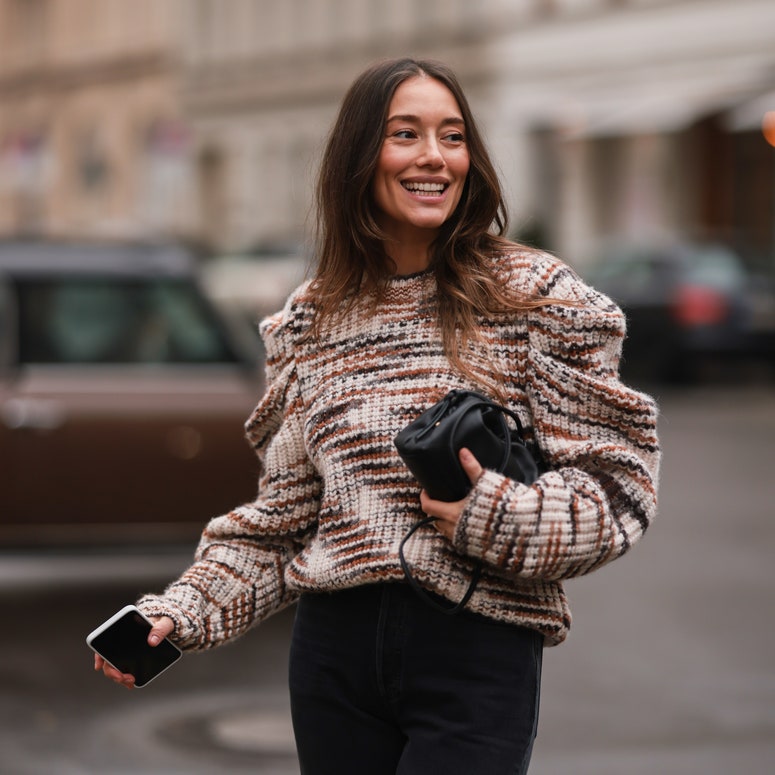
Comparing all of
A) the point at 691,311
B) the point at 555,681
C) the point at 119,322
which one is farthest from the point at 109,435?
the point at 691,311

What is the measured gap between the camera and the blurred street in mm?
5734

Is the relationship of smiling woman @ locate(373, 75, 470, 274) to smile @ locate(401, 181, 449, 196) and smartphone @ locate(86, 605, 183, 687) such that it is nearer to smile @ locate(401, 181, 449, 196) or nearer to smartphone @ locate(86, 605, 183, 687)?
smile @ locate(401, 181, 449, 196)

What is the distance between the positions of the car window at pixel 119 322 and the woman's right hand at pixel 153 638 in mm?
4699

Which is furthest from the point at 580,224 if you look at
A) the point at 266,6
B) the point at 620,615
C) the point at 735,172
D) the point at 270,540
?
the point at 270,540

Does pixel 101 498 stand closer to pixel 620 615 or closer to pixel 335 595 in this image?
pixel 620 615

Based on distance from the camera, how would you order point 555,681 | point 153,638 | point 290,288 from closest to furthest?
point 153,638 < point 290,288 < point 555,681

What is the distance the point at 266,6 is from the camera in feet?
146

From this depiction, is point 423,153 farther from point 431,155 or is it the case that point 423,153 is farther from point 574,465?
point 574,465

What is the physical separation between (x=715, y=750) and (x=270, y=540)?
118 inches

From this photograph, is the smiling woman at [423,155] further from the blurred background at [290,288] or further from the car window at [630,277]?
the car window at [630,277]

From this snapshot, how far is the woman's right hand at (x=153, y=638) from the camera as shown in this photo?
303cm

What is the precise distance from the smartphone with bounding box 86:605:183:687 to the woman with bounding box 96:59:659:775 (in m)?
0.03

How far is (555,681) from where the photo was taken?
22.3 ft

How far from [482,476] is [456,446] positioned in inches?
2.7
